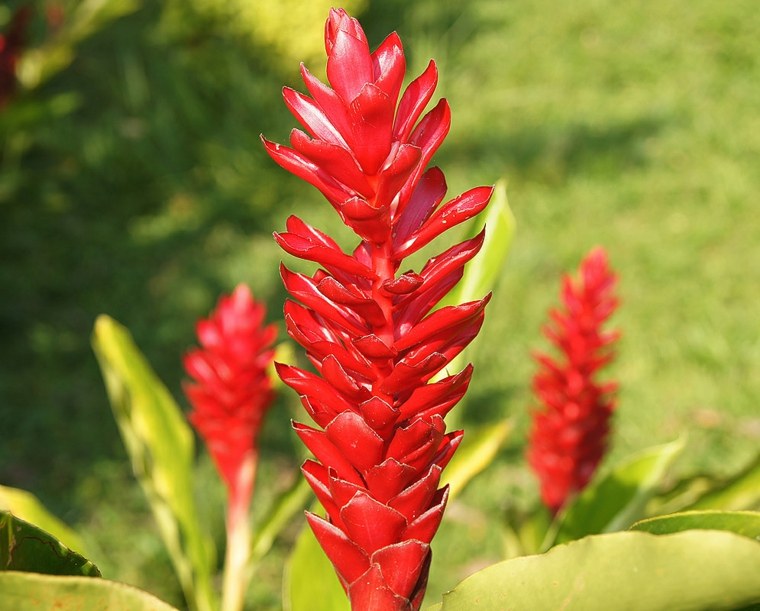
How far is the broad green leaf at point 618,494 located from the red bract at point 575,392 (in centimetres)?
29

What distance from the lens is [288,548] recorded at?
3.23 m

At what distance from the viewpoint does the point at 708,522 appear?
97 cm

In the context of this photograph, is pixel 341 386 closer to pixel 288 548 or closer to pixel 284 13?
pixel 288 548

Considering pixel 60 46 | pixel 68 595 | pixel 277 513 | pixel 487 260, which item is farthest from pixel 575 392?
pixel 60 46

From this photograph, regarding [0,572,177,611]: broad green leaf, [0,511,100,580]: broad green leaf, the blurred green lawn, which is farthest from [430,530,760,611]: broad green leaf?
the blurred green lawn

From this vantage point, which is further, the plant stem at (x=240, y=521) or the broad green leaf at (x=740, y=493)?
the plant stem at (x=240, y=521)

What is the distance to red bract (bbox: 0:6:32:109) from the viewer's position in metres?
4.16

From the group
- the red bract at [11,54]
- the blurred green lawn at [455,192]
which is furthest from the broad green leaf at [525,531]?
the red bract at [11,54]

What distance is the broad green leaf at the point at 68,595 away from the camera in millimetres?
782

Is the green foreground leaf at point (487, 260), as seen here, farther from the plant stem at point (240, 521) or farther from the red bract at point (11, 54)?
the red bract at point (11, 54)

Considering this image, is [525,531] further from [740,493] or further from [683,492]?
[740,493]

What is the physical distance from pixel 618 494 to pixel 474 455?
291 mm

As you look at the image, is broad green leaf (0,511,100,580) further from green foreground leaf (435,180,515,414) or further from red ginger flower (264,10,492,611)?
green foreground leaf (435,180,515,414)

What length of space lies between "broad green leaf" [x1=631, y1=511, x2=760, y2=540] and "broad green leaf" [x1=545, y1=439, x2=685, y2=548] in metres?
0.58
